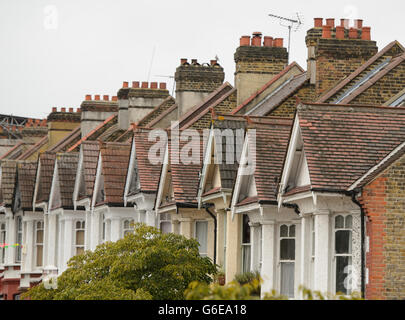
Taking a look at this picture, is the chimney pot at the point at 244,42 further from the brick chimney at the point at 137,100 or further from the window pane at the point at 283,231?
the window pane at the point at 283,231

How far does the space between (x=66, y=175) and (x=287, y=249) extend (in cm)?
2353

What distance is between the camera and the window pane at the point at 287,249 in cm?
2711

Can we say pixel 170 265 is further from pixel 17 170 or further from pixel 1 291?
pixel 1 291

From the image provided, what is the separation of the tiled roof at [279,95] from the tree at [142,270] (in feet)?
23.2

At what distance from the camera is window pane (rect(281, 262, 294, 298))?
88.1 feet

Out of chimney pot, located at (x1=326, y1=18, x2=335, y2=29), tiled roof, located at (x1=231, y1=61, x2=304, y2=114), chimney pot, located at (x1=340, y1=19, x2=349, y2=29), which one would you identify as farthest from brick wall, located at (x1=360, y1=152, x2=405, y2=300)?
tiled roof, located at (x1=231, y1=61, x2=304, y2=114)

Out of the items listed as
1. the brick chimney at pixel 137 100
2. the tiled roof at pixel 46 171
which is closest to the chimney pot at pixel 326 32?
the brick chimney at pixel 137 100

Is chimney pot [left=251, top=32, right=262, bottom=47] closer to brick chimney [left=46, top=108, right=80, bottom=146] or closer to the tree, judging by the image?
the tree

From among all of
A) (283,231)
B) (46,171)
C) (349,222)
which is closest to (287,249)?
(283,231)

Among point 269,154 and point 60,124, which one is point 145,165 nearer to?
point 269,154

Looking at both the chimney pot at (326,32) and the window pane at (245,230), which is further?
the chimney pot at (326,32)

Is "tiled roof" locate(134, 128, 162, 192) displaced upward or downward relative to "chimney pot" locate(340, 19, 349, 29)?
downward

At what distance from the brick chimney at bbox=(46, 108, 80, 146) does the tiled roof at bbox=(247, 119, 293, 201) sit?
117 feet

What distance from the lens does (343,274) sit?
23234 mm
